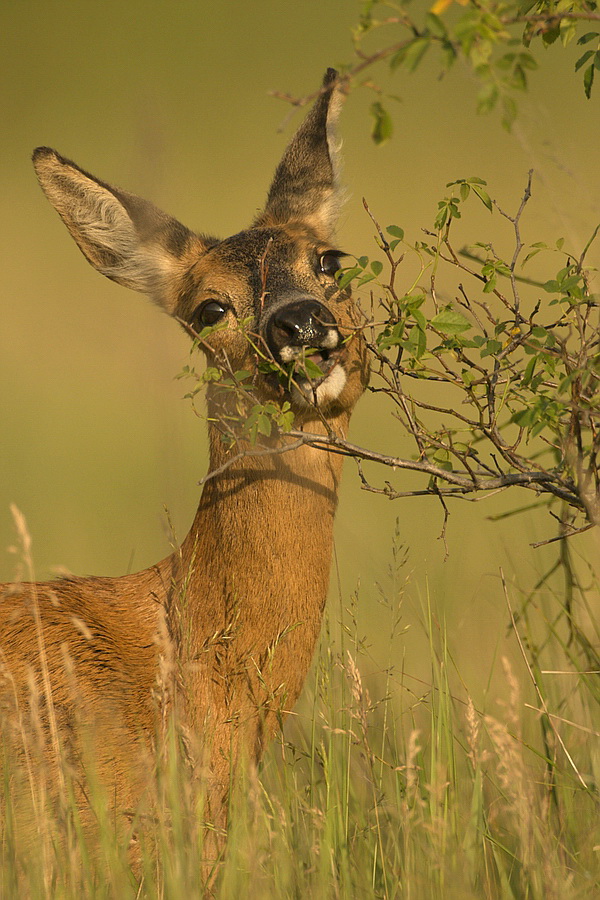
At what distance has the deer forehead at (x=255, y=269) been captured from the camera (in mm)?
4480

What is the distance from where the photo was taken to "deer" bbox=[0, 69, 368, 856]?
3762 millimetres

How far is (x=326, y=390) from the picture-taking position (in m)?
4.06

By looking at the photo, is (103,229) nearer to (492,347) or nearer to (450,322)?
(450,322)

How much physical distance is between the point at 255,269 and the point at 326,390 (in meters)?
0.78

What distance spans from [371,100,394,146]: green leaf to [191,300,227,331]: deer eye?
2.17 metres

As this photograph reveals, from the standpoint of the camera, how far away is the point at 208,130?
2802 cm

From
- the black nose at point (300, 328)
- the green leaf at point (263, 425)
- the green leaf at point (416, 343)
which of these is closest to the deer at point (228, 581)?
the black nose at point (300, 328)

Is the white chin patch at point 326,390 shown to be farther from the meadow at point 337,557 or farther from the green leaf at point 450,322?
the green leaf at point 450,322

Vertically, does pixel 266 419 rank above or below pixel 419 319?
below

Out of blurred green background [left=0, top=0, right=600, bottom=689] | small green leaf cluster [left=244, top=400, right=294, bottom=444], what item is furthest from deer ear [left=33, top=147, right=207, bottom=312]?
small green leaf cluster [left=244, top=400, right=294, bottom=444]

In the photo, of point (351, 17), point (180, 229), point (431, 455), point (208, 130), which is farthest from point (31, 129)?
point (431, 455)

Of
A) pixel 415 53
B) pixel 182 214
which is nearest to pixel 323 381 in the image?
pixel 415 53

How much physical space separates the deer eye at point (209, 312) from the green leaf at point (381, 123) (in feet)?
7.13

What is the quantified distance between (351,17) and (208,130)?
21.6ft
